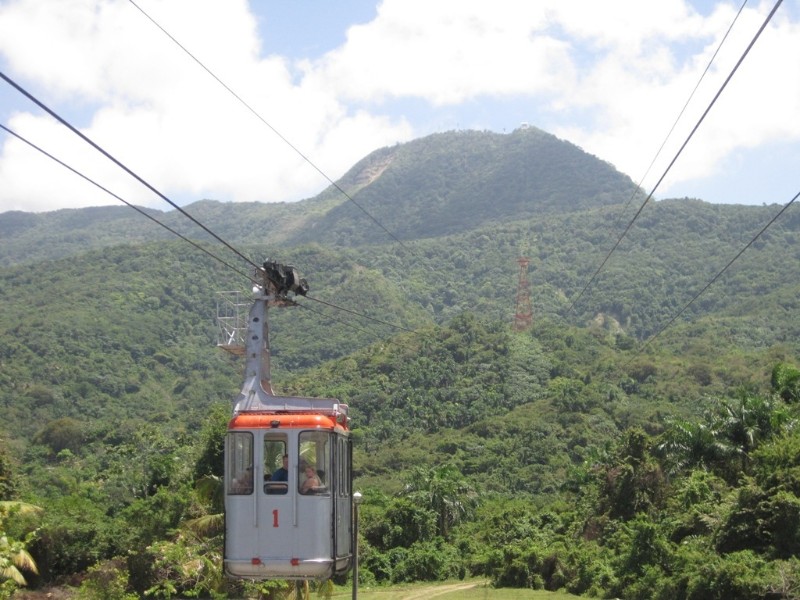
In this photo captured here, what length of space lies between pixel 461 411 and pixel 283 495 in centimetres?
8451

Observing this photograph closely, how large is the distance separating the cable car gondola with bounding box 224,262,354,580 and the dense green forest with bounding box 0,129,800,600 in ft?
11.2

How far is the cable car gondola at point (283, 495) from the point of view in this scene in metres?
15.5

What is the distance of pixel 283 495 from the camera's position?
15.6 metres

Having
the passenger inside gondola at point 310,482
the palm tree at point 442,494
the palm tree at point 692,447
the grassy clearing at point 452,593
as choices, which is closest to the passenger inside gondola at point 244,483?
the passenger inside gondola at point 310,482

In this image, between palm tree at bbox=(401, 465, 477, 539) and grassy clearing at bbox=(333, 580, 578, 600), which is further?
palm tree at bbox=(401, 465, 477, 539)

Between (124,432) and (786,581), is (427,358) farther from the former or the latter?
(786,581)

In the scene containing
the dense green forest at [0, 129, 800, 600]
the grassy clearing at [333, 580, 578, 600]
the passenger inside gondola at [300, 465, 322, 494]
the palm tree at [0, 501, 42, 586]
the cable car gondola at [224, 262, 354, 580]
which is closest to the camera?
the palm tree at [0, 501, 42, 586]

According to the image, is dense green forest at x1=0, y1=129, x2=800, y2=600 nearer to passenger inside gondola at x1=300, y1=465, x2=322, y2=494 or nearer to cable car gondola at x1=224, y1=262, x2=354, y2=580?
cable car gondola at x1=224, y1=262, x2=354, y2=580

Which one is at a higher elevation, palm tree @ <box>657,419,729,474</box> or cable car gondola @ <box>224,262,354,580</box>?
cable car gondola @ <box>224,262,354,580</box>

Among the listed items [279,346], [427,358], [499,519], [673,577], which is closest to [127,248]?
[279,346]

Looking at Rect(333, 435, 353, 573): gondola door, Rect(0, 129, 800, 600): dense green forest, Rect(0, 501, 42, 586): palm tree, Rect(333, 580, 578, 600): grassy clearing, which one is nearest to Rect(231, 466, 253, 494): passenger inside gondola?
Rect(333, 435, 353, 573): gondola door

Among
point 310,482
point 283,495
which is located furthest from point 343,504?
point 283,495

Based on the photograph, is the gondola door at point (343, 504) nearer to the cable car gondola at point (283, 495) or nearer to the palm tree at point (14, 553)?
the cable car gondola at point (283, 495)

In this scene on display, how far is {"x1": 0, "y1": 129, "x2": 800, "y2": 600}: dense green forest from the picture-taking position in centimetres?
3166
